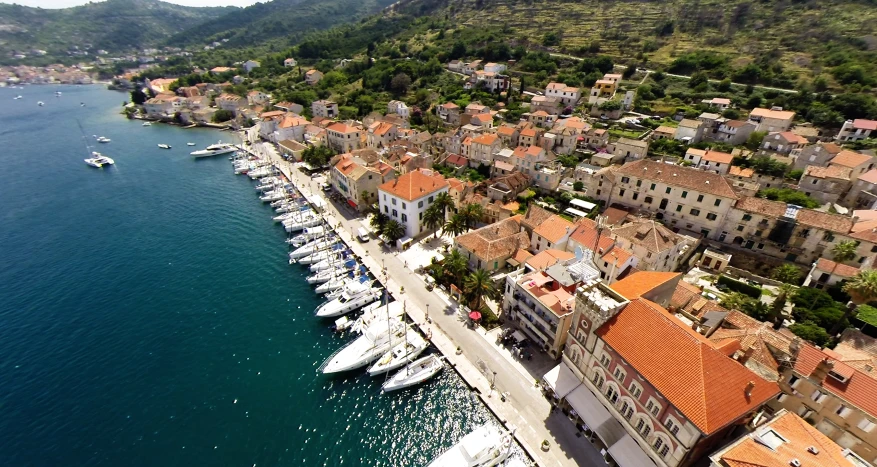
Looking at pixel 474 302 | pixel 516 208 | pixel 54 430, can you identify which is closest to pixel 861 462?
pixel 474 302

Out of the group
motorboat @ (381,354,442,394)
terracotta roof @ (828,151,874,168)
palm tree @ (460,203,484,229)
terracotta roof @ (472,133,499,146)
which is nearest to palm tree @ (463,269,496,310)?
motorboat @ (381,354,442,394)

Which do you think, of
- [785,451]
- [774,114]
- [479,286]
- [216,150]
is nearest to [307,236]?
[479,286]

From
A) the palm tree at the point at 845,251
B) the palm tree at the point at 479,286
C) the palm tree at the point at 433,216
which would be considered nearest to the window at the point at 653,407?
the palm tree at the point at 479,286

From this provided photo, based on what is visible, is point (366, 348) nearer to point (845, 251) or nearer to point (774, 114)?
point (845, 251)

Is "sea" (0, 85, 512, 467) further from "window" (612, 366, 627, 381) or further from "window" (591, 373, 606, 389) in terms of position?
"window" (612, 366, 627, 381)

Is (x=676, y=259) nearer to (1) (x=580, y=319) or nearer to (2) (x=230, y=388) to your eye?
(1) (x=580, y=319)

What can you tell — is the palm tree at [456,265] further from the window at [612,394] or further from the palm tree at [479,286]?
the window at [612,394]
